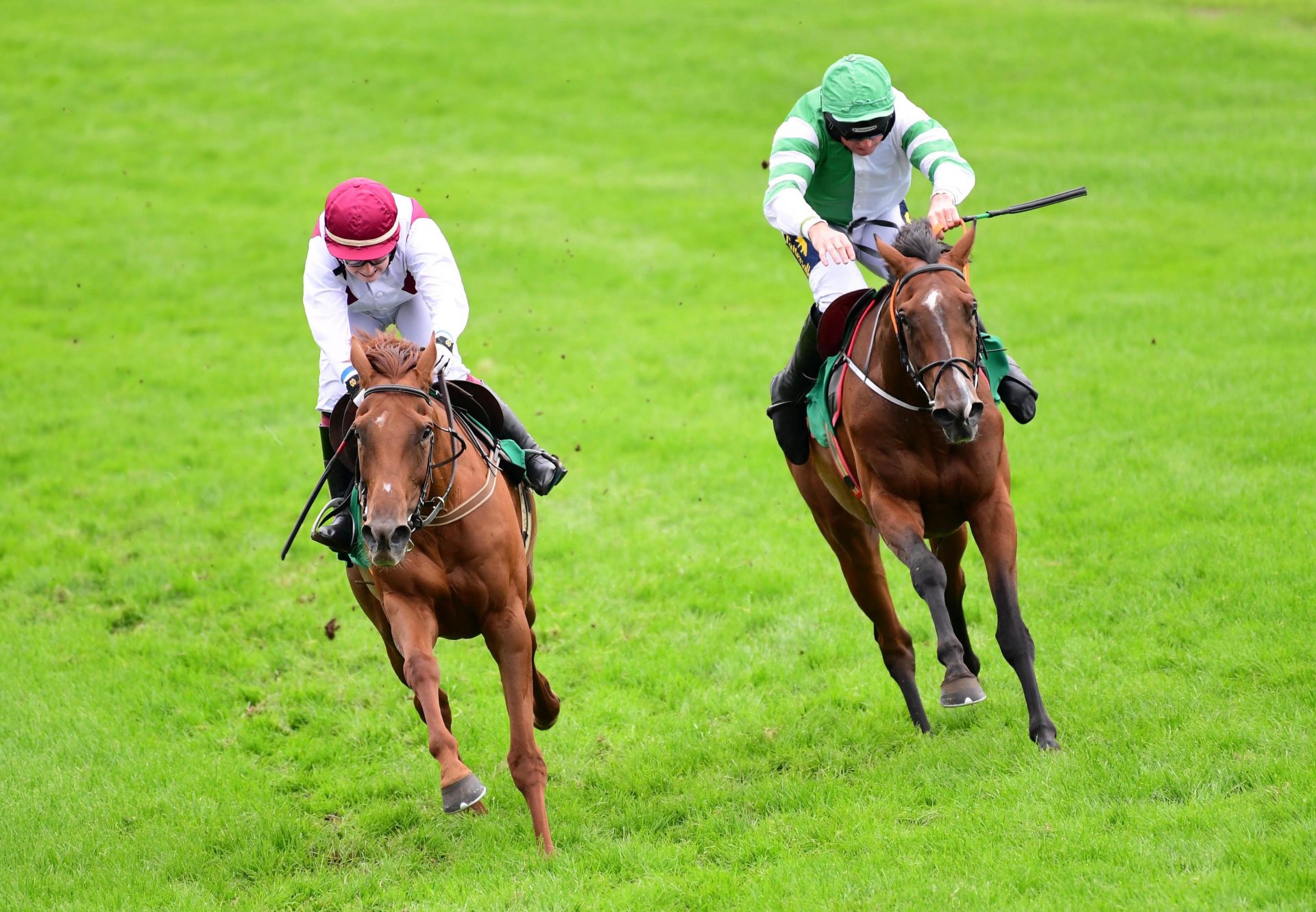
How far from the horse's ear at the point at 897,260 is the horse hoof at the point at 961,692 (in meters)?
2.00

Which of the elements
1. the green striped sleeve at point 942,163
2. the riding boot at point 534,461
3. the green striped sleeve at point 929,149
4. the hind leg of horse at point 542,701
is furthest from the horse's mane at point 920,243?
the hind leg of horse at point 542,701

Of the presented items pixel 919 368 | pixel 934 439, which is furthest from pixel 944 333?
pixel 934 439

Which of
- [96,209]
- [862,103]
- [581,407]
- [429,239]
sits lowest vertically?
[581,407]

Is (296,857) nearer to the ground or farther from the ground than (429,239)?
nearer to the ground

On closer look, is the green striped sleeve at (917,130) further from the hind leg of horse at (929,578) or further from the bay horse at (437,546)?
the bay horse at (437,546)

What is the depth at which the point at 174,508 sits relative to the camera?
40.2 ft

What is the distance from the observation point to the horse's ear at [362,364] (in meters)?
5.73

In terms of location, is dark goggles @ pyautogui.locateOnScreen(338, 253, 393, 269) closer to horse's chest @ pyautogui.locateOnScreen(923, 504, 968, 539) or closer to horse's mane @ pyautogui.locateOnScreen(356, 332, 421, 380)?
horse's mane @ pyautogui.locateOnScreen(356, 332, 421, 380)

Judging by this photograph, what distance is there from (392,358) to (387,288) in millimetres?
1398

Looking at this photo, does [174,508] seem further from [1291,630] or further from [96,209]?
[96,209]

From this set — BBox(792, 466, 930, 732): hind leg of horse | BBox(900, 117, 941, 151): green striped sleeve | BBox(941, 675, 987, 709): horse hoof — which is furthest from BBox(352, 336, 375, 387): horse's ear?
BBox(900, 117, 941, 151): green striped sleeve

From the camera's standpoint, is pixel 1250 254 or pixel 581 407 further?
pixel 1250 254

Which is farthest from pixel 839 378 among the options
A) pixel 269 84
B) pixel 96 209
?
pixel 269 84

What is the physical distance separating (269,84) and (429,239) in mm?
22854
